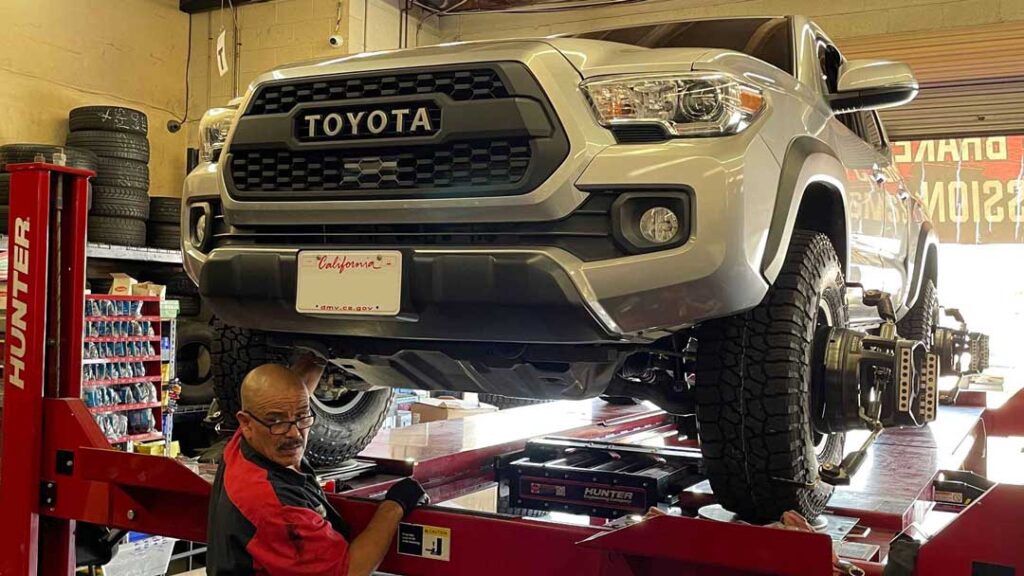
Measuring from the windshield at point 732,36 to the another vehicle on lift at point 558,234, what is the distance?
0.25 m

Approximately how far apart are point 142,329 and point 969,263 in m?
6.69

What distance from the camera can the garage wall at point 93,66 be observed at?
791 centimetres

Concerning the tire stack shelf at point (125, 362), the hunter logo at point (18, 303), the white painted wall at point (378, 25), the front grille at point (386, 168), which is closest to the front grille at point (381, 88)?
the front grille at point (386, 168)

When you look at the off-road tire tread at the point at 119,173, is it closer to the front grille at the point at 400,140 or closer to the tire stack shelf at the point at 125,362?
the tire stack shelf at the point at 125,362

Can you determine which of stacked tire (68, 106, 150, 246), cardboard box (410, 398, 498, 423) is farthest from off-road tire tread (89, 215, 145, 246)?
cardboard box (410, 398, 498, 423)

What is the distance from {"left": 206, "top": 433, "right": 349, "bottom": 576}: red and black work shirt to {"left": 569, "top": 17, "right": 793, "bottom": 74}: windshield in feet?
4.81

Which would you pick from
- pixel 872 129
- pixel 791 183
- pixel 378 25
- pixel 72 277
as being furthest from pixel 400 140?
pixel 378 25

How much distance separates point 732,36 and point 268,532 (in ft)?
6.01

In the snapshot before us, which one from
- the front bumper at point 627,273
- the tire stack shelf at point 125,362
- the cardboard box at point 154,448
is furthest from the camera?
the tire stack shelf at point 125,362

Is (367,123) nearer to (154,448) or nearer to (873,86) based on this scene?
(873,86)

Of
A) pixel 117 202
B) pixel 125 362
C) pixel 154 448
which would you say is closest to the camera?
pixel 154 448

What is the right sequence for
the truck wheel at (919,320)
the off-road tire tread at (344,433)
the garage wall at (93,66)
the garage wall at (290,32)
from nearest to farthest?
the off-road tire tread at (344,433)
the truck wheel at (919,320)
the garage wall at (93,66)
the garage wall at (290,32)

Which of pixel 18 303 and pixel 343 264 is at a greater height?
pixel 343 264

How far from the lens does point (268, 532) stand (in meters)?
1.96
